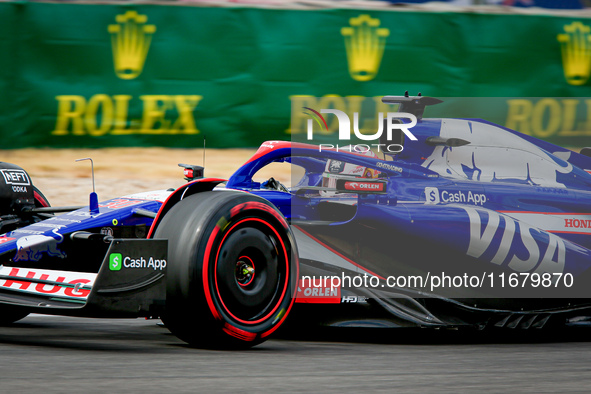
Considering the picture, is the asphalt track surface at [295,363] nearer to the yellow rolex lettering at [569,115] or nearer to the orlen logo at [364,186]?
the orlen logo at [364,186]

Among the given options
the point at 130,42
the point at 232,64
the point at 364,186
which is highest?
the point at 130,42

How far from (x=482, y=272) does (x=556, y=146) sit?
108cm

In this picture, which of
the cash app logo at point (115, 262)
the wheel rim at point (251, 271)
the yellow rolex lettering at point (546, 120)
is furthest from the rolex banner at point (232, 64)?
the cash app logo at point (115, 262)

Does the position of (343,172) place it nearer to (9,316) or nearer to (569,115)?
(569,115)

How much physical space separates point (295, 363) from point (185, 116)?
19.1 ft

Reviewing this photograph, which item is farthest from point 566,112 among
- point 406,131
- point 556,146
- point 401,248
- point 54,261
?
point 54,261

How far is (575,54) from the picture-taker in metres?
10.8

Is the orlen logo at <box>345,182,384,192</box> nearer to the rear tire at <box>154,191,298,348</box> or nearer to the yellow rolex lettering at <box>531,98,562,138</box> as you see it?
the rear tire at <box>154,191,298,348</box>

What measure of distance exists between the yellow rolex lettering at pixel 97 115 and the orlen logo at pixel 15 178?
3160 mm

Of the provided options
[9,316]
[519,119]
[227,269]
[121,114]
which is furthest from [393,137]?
[121,114]

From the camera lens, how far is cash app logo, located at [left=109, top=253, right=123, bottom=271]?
4621mm

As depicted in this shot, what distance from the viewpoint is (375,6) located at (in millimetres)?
10523

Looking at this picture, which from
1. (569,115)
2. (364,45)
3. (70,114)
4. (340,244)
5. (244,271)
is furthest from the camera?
(364,45)

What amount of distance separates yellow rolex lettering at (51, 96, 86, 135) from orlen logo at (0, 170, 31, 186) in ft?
10.3
